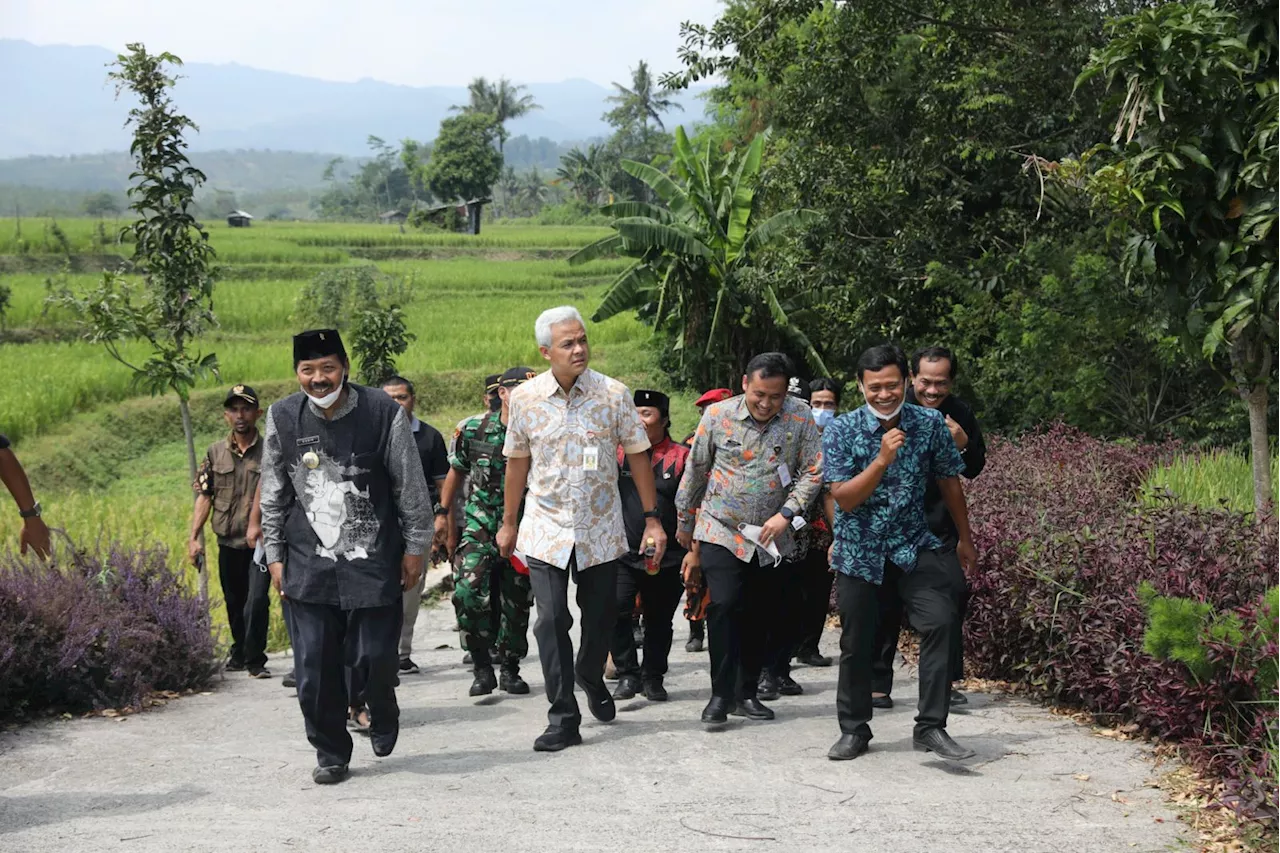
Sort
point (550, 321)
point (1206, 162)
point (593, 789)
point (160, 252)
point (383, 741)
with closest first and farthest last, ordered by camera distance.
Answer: point (593, 789)
point (383, 741)
point (550, 321)
point (1206, 162)
point (160, 252)

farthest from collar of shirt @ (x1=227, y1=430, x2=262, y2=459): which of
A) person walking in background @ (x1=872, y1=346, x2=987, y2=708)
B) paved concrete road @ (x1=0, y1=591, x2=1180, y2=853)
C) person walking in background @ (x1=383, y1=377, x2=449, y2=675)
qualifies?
person walking in background @ (x1=872, y1=346, x2=987, y2=708)

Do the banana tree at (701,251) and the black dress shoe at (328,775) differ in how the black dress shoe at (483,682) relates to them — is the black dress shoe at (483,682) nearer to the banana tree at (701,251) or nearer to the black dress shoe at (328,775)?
the black dress shoe at (328,775)

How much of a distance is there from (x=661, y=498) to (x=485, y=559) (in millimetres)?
1070

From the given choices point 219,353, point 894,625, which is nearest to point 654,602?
point 894,625

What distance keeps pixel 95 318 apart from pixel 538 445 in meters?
7.33

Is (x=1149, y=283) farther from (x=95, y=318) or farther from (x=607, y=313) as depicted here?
(x=607, y=313)

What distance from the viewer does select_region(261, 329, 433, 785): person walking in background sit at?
603 cm

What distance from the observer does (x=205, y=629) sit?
8531 mm

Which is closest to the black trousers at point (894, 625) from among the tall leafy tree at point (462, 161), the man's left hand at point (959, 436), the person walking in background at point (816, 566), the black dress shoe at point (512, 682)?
the person walking in background at point (816, 566)

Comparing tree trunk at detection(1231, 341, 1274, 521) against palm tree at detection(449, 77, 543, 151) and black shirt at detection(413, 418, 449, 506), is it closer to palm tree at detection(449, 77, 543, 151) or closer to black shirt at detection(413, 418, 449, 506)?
black shirt at detection(413, 418, 449, 506)

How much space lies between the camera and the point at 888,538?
235 inches

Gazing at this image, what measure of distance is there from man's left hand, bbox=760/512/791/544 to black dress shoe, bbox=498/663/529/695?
203 cm

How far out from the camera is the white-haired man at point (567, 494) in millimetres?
6430

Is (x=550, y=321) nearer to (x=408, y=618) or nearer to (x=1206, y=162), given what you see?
(x=408, y=618)
